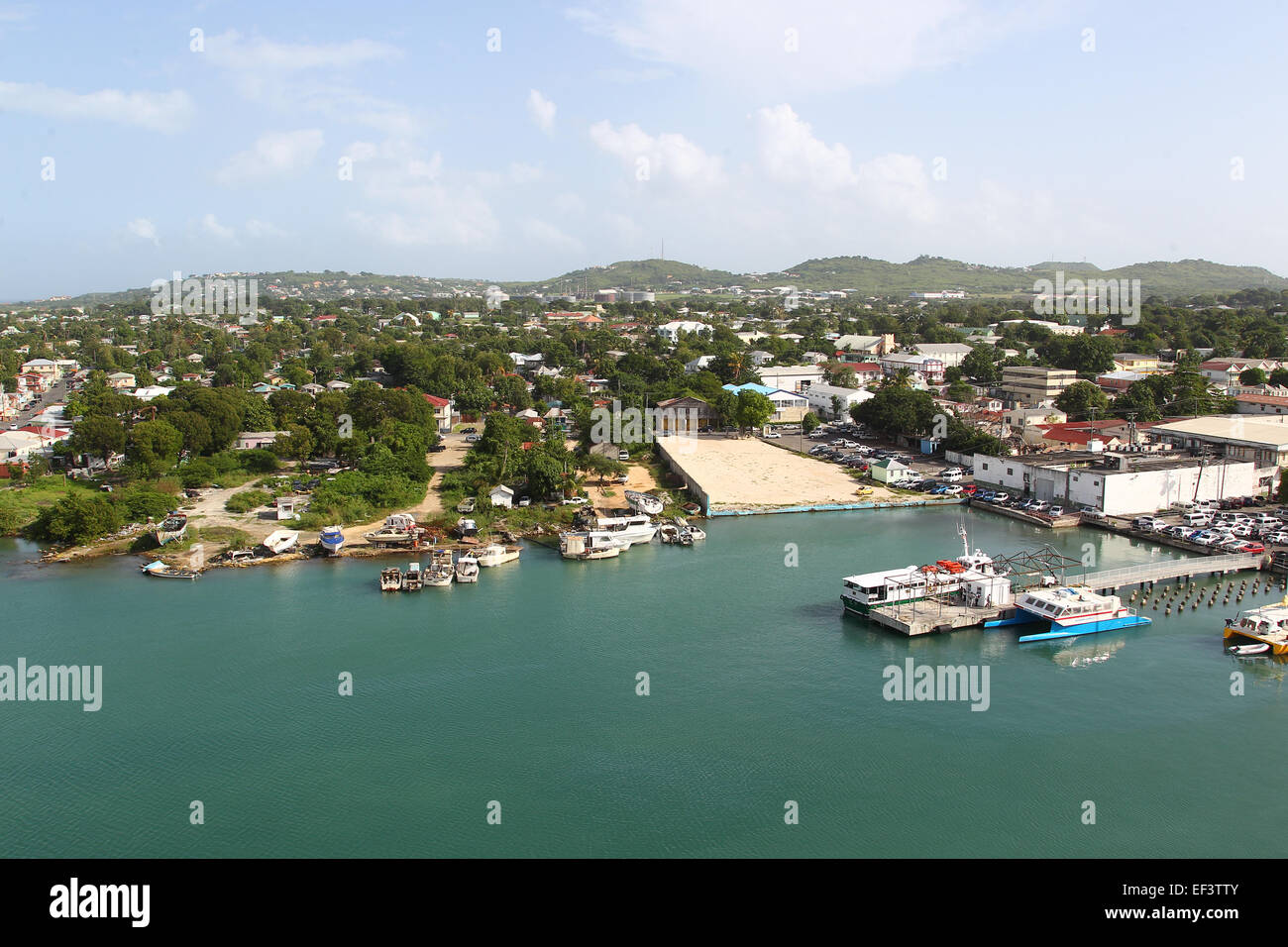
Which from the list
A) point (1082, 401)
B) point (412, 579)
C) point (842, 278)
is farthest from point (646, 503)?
point (842, 278)

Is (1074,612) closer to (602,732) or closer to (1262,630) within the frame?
(1262,630)

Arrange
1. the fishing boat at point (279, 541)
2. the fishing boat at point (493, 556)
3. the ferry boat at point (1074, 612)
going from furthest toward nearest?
the fishing boat at point (279, 541) → the fishing boat at point (493, 556) → the ferry boat at point (1074, 612)

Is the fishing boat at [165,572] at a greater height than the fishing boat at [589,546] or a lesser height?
lesser

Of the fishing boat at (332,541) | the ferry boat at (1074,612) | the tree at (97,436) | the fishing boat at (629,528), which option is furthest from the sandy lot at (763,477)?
the tree at (97,436)

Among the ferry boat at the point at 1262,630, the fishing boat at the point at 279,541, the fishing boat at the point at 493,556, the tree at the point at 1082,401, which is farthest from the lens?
the tree at the point at 1082,401

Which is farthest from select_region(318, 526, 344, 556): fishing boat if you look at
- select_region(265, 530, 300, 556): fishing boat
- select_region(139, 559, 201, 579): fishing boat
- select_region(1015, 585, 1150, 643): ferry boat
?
select_region(1015, 585, 1150, 643): ferry boat

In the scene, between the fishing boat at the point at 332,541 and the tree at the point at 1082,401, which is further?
the tree at the point at 1082,401

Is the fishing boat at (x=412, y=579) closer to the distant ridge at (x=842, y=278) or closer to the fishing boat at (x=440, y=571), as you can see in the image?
the fishing boat at (x=440, y=571)

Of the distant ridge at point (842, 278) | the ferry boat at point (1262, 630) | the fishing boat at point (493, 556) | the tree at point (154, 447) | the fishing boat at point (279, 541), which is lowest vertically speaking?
the ferry boat at point (1262, 630)
